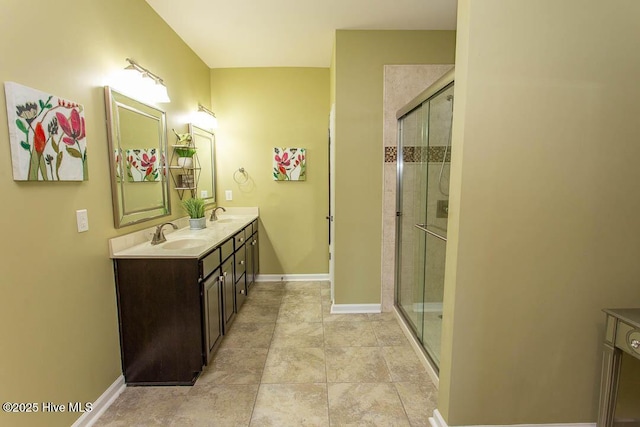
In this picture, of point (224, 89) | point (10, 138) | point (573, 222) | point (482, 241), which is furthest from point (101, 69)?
point (573, 222)

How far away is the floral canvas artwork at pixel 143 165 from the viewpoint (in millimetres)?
2123

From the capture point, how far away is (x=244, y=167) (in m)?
3.93

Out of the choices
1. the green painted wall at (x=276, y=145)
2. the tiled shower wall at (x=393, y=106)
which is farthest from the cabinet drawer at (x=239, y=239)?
the tiled shower wall at (x=393, y=106)

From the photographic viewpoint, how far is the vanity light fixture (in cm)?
204

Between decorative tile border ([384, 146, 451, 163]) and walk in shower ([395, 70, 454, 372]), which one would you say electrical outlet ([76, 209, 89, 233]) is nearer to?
walk in shower ([395, 70, 454, 372])

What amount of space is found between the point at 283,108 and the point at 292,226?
4.95 ft

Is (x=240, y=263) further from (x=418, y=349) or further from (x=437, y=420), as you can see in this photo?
(x=437, y=420)

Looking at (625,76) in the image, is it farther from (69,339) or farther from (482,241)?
(69,339)

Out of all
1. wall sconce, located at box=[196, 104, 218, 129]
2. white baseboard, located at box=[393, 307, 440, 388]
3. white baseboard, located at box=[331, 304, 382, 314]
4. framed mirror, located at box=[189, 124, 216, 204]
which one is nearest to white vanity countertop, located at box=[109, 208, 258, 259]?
framed mirror, located at box=[189, 124, 216, 204]

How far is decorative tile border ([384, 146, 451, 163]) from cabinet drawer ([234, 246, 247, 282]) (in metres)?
1.71

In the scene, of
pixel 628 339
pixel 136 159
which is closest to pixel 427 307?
pixel 628 339

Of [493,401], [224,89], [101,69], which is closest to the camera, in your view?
[493,401]

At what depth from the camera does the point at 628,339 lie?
1292 millimetres

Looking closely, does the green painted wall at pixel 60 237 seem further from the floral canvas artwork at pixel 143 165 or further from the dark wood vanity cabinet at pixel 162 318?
A: the floral canvas artwork at pixel 143 165
